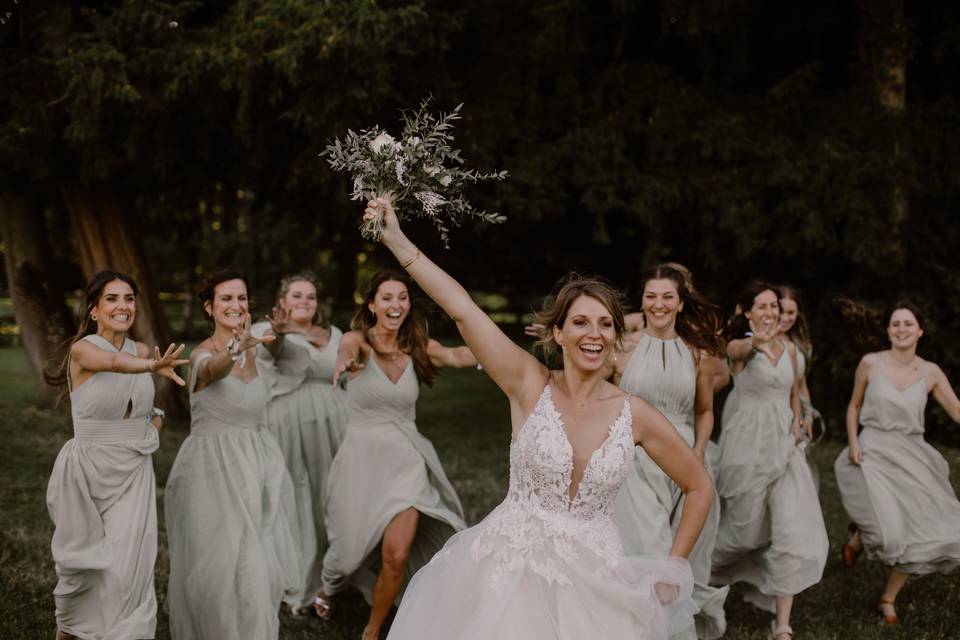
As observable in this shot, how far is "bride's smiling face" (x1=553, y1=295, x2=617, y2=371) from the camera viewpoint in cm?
396

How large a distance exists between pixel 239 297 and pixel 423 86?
24.1 feet

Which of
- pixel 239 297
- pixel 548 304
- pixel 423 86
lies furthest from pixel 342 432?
pixel 423 86

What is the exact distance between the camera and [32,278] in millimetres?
15930

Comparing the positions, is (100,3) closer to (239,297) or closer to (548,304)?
(239,297)

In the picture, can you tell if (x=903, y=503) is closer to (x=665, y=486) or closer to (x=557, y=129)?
(x=665, y=486)

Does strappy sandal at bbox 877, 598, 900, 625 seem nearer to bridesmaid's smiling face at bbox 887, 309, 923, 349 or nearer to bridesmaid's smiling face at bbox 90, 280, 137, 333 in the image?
bridesmaid's smiling face at bbox 887, 309, 923, 349

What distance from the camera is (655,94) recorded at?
1401 centimetres

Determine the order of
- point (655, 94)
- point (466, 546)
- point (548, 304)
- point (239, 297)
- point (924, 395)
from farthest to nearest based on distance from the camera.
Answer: point (655, 94) < point (924, 395) < point (239, 297) < point (548, 304) < point (466, 546)

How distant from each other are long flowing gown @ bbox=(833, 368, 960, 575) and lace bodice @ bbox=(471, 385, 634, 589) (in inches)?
176

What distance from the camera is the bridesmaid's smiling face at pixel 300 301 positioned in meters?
8.31

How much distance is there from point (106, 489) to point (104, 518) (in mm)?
158

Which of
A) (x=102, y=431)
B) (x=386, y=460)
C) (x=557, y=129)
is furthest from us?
(x=557, y=129)

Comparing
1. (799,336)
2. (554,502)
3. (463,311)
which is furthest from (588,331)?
(799,336)

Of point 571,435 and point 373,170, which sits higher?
point 373,170
